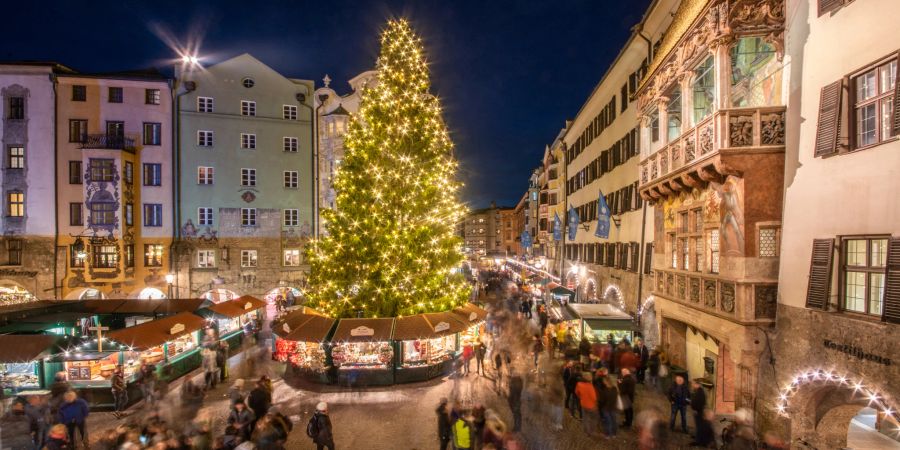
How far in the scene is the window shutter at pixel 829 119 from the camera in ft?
30.5

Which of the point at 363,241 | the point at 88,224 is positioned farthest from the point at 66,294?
the point at 363,241

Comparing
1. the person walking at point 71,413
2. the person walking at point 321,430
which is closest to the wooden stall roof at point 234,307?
the person walking at point 71,413

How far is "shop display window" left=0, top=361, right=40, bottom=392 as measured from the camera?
Answer: 52.4 feet

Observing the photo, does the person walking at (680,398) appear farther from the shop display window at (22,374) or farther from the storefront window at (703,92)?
the shop display window at (22,374)

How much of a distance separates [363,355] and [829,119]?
15.6 meters

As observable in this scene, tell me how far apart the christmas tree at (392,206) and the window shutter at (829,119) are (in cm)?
1367

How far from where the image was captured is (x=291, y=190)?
1528 inches

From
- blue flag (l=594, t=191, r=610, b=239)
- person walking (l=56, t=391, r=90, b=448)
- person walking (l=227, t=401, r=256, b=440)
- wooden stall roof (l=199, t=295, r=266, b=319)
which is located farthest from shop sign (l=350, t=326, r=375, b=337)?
blue flag (l=594, t=191, r=610, b=239)

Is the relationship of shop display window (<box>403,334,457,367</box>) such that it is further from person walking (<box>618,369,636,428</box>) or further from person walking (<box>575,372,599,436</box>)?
person walking (<box>618,369,636,428</box>)

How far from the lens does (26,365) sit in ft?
52.7

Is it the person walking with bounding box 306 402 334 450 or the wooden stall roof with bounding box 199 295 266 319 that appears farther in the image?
the wooden stall roof with bounding box 199 295 266 319

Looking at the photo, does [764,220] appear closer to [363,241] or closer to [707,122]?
[707,122]

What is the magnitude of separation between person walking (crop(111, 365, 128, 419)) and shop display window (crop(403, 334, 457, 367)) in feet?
30.2

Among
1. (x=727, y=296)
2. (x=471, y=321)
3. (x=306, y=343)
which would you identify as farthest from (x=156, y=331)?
(x=727, y=296)
